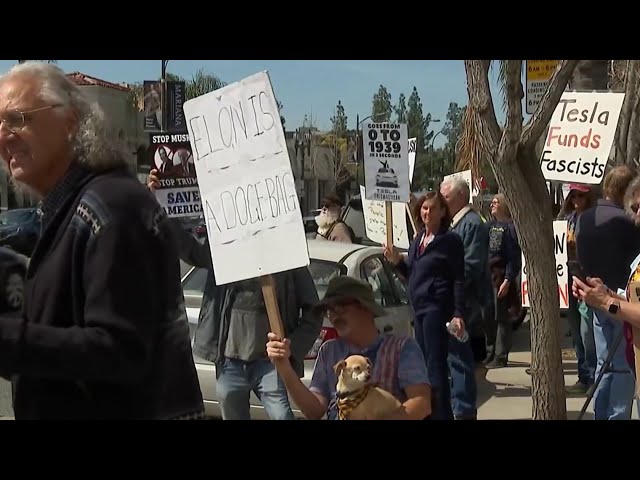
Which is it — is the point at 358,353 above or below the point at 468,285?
above

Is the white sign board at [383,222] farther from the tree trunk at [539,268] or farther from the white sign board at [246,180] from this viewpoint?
the white sign board at [246,180]

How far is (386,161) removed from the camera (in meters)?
7.36

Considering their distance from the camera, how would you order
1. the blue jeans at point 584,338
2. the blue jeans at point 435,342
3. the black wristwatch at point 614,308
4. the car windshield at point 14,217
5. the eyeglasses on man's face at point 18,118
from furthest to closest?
the car windshield at point 14,217 → the blue jeans at point 584,338 → the blue jeans at point 435,342 → the black wristwatch at point 614,308 → the eyeglasses on man's face at point 18,118

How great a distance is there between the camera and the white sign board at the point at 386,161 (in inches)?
284

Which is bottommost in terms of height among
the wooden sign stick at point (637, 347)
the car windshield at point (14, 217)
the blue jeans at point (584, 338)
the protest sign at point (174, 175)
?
the car windshield at point (14, 217)

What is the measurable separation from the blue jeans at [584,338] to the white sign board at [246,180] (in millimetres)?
4369

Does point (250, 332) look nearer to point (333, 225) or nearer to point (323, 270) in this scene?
point (323, 270)

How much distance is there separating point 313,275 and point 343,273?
24cm

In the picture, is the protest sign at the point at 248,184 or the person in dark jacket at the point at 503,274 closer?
the protest sign at the point at 248,184

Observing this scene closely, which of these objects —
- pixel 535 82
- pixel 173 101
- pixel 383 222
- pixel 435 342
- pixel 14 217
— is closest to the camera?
pixel 435 342

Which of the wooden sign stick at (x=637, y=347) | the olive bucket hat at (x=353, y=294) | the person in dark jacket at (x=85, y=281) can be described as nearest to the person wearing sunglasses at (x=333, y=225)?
the wooden sign stick at (x=637, y=347)

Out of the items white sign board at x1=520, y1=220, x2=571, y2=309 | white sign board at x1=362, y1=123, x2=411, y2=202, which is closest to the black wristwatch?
white sign board at x1=520, y1=220, x2=571, y2=309

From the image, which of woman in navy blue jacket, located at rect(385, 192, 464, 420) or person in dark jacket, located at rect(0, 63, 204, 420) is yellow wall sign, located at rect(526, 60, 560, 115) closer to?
woman in navy blue jacket, located at rect(385, 192, 464, 420)

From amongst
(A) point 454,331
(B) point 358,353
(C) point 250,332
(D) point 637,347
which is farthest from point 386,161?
(B) point 358,353
